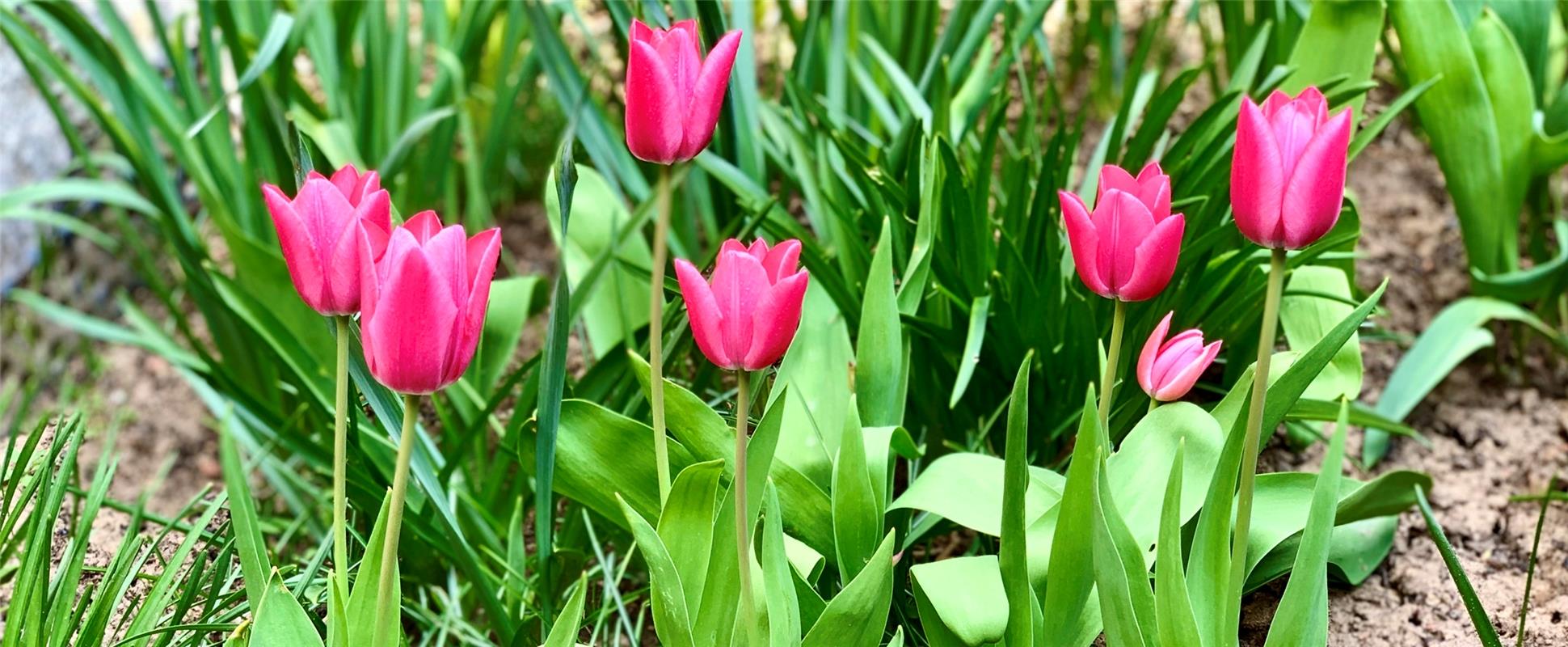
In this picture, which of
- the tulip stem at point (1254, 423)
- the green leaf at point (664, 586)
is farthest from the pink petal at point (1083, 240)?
the green leaf at point (664, 586)

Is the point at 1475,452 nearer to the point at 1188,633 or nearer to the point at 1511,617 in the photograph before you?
the point at 1511,617

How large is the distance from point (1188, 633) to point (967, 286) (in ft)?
1.84

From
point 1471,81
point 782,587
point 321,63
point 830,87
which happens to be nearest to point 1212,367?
point 1471,81

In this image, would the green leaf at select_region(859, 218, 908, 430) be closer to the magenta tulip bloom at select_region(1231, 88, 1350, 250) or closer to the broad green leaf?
the broad green leaf

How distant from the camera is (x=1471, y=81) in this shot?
4.89 feet

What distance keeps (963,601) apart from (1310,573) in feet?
0.75

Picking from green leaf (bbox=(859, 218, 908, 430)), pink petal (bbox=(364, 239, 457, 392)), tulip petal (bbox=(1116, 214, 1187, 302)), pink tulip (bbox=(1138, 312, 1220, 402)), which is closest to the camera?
pink petal (bbox=(364, 239, 457, 392))

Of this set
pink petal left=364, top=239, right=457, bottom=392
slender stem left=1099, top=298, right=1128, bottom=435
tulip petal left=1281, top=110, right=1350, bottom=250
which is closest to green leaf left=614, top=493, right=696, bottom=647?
pink petal left=364, top=239, right=457, bottom=392

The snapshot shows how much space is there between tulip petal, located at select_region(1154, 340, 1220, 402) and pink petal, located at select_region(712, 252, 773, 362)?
1.10 feet

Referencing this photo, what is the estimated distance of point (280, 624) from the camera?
81cm

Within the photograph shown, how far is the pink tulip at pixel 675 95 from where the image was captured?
2.39ft

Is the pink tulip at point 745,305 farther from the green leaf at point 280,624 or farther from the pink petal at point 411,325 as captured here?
the green leaf at point 280,624

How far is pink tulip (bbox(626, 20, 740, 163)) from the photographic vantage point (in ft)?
2.39

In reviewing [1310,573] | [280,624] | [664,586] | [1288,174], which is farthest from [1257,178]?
[280,624]
